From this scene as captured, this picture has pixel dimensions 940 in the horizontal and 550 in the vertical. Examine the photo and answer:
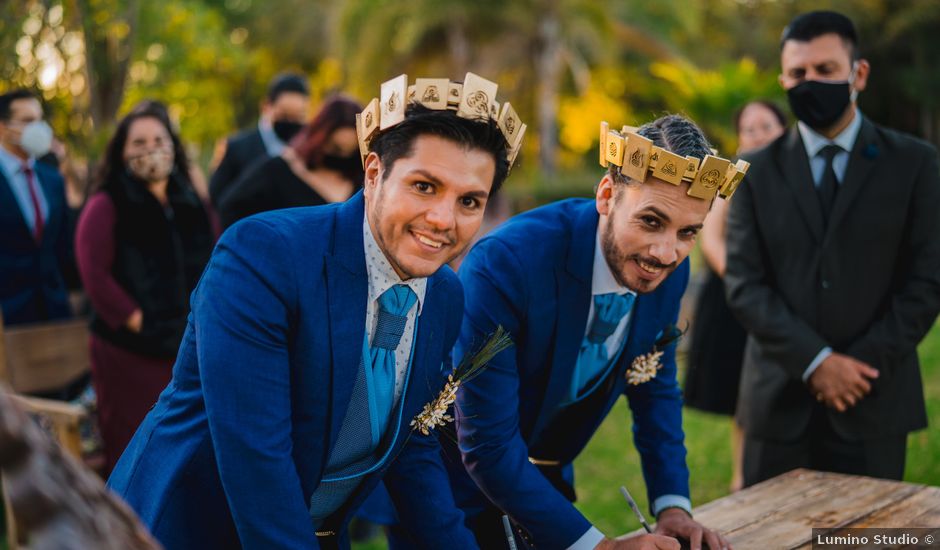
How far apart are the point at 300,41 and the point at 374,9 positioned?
8.72 metres

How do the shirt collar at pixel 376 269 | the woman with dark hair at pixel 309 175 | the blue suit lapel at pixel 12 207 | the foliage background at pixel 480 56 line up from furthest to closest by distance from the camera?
the foliage background at pixel 480 56
the blue suit lapel at pixel 12 207
the woman with dark hair at pixel 309 175
the shirt collar at pixel 376 269

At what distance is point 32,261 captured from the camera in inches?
233

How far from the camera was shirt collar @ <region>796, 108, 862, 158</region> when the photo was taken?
3.99 meters

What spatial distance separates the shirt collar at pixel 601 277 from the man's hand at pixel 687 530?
68 centimetres

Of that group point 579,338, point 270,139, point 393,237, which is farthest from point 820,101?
point 270,139

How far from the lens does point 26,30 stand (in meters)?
8.22

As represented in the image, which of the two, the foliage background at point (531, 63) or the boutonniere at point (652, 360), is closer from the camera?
the boutonniere at point (652, 360)

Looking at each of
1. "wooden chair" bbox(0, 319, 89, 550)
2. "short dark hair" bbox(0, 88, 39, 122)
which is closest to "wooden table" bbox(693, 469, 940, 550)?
"wooden chair" bbox(0, 319, 89, 550)

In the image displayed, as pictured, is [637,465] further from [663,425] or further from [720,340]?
[663,425]

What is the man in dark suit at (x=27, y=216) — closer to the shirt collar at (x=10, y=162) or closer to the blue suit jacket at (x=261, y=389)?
the shirt collar at (x=10, y=162)

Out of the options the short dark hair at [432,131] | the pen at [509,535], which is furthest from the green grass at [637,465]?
Result: the short dark hair at [432,131]

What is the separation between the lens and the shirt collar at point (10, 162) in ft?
19.2

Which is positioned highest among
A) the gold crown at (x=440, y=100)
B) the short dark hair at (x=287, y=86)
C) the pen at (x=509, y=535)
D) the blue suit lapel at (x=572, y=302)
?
the short dark hair at (x=287, y=86)

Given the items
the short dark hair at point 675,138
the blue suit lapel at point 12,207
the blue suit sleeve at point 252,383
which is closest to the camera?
the blue suit sleeve at point 252,383
